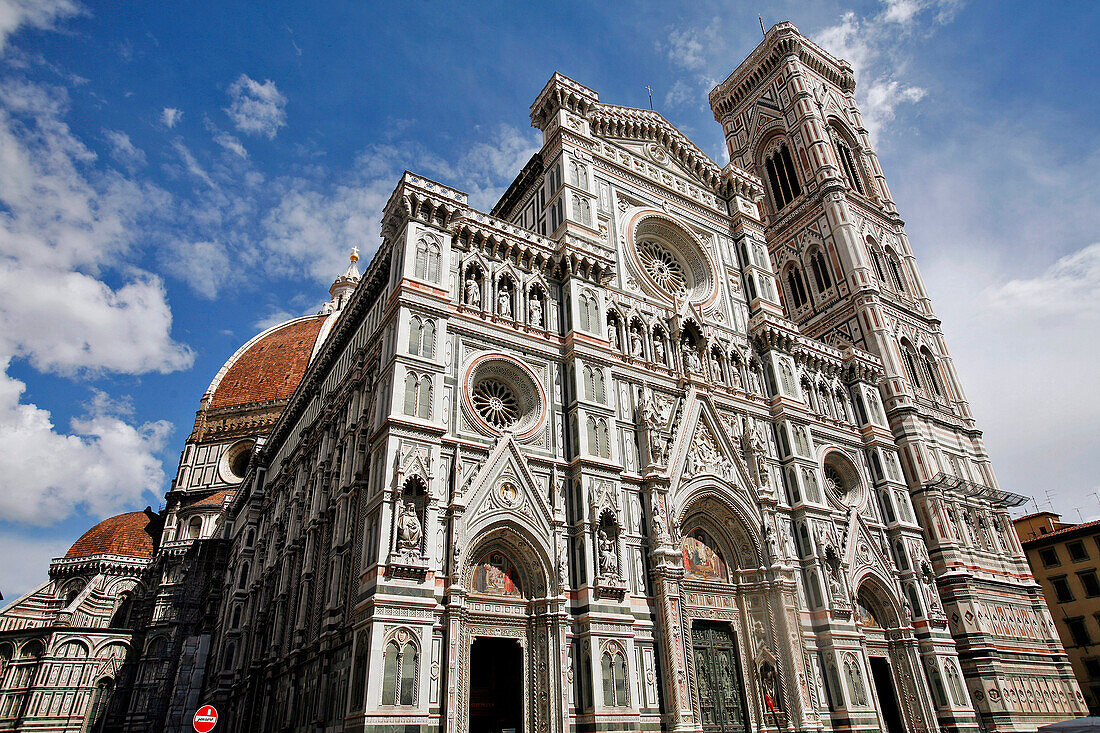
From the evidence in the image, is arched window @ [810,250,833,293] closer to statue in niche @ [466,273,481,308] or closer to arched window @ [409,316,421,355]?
statue in niche @ [466,273,481,308]

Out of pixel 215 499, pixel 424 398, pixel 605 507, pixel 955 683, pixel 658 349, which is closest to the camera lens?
pixel 424 398

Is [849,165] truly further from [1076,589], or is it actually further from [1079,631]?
[1079,631]

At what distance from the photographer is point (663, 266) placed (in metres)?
32.8

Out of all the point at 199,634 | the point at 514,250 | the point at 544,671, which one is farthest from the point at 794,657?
the point at 199,634

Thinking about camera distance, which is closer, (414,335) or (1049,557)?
(414,335)

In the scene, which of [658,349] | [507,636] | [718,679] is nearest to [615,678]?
[507,636]

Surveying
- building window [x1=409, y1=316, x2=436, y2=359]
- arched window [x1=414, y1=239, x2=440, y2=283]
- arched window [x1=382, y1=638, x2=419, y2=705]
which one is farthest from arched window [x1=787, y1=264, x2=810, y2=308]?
arched window [x1=382, y1=638, x2=419, y2=705]

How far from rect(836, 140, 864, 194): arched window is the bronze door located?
114 ft

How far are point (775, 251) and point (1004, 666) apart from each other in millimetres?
27415

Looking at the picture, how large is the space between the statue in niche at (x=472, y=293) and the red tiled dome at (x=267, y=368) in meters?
42.2

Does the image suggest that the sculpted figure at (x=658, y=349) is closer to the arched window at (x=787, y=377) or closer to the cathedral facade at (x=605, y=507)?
the cathedral facade at (x=605, y=507)

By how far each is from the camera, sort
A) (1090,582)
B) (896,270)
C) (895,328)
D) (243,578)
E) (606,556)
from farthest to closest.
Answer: (896,270) → (1090,582) → (895,328) → (243,578) → (606,556)

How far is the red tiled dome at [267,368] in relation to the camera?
2432 inches

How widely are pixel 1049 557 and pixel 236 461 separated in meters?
61.2
